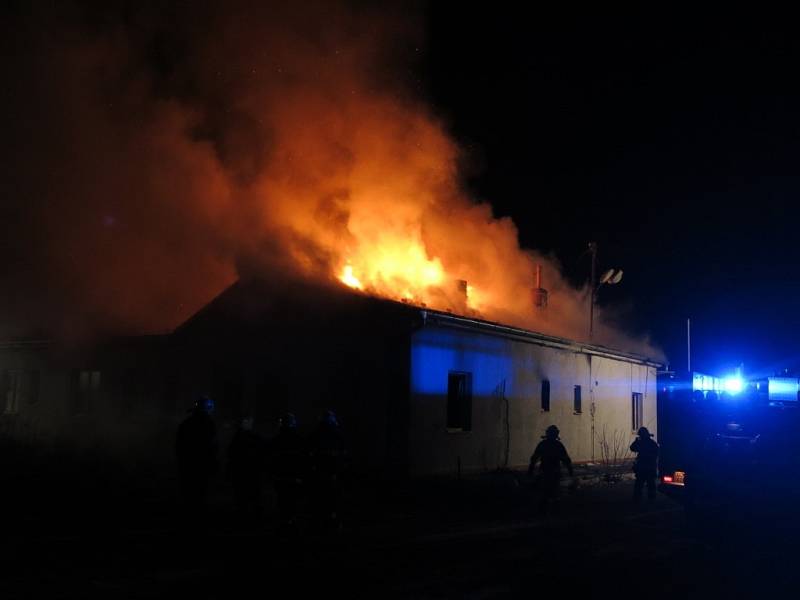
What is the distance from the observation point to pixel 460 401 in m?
A: 16.0

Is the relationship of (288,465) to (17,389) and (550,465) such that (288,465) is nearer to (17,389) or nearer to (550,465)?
(550,465)

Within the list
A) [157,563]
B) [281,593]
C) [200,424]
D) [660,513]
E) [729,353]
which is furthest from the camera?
[729,353]

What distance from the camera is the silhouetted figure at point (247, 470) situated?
1046cm

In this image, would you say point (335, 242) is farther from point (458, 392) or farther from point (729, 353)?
point (729, 353)

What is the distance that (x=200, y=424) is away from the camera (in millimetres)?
9805

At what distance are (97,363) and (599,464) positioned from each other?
1353cm

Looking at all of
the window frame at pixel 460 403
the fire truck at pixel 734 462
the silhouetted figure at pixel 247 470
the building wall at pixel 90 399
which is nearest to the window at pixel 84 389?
the building wall at pixel 90 399

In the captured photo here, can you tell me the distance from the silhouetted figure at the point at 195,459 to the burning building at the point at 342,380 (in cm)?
528

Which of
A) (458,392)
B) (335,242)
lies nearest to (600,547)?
(458,392)

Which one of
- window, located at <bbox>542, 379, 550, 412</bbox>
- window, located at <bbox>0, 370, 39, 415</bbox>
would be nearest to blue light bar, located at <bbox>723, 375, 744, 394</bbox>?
window, located at <bbox>542, 379, 550, 412</bbox>

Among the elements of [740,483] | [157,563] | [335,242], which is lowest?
[157,563]

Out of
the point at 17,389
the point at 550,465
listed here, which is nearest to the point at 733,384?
the point at 550,465

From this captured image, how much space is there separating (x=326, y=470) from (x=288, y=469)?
0.49 metres

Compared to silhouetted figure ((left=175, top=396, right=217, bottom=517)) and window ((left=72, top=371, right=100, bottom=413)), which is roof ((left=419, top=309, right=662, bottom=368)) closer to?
silhouetted figure ((left=175, top=396, right=217, bottom=517))
